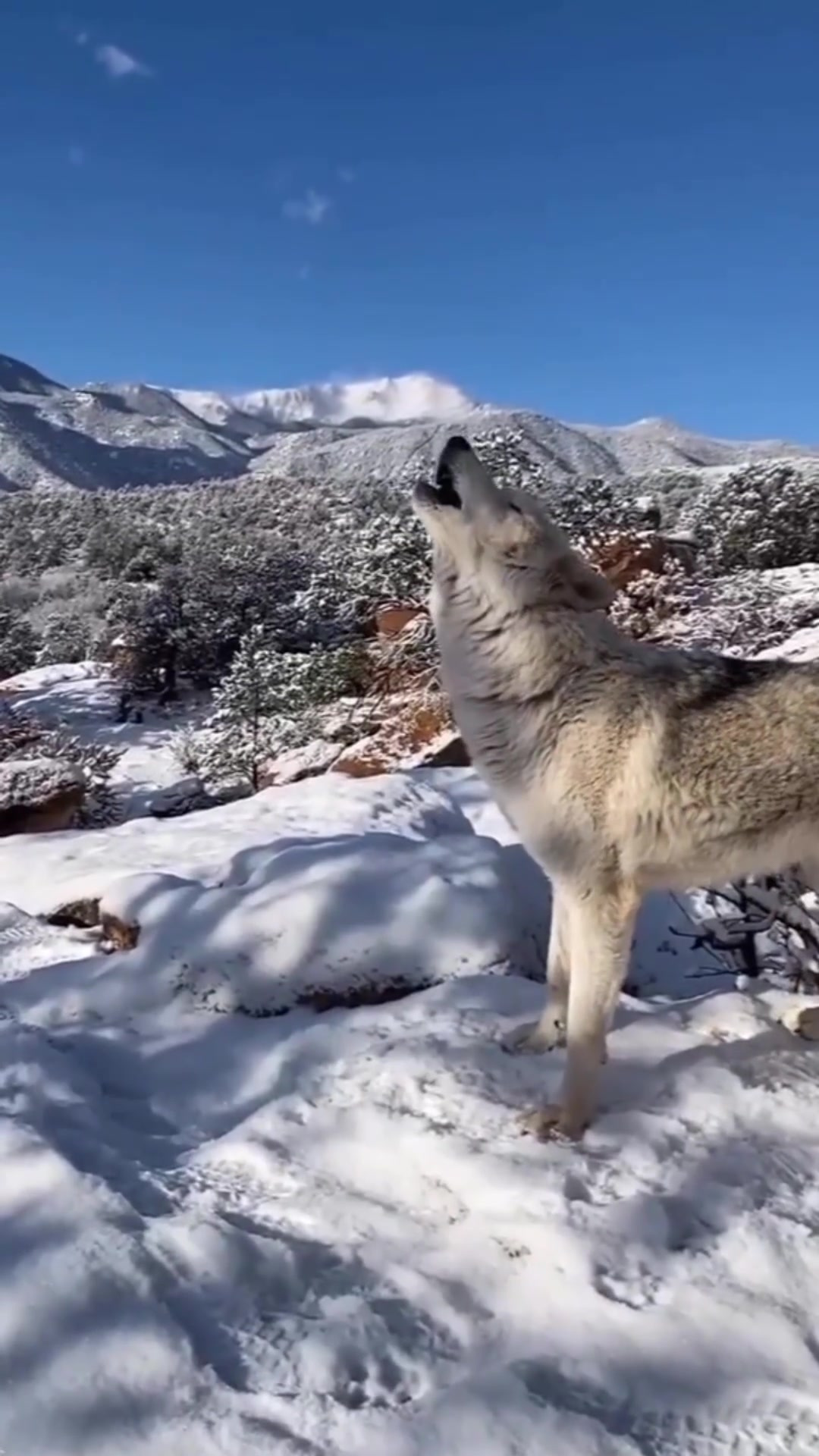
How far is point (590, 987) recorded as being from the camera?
307cm

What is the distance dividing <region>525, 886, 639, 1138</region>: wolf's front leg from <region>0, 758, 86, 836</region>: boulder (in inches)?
371

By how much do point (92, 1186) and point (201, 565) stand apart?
29.4 m

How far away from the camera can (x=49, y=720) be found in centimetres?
2056

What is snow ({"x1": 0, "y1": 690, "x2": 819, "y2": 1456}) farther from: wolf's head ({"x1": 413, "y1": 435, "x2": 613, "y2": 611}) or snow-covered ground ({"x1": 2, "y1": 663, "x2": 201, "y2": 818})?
snow-covered ground ({"x1": 2, "y1": 663, "x2": 201, "y2": 818})

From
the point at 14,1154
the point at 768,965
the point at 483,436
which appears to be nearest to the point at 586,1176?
the point at 14,1154

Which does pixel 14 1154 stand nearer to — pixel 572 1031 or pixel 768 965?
pixel 572 1031

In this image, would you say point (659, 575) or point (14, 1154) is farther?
point (659, 575)

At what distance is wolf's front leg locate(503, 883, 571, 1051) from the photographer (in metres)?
3.44

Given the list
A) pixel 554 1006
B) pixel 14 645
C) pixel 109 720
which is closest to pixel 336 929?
pixel 554 1006

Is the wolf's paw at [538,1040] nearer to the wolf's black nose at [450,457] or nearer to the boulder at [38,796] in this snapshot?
the wolf's black nose at [450,457]

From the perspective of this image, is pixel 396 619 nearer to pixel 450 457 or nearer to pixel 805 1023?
pixel 450 457

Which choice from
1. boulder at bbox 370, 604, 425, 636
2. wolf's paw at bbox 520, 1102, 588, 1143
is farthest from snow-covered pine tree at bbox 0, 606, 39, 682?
wolf's paw at bbox 520, 1102, 588, 1143

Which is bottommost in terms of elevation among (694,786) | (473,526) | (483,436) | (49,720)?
(49,720)

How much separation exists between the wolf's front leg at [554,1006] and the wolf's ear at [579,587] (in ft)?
3.14
